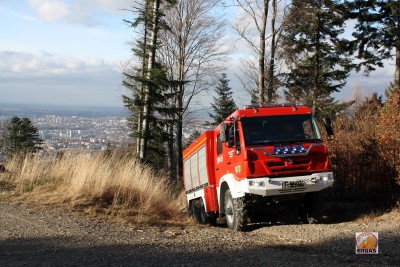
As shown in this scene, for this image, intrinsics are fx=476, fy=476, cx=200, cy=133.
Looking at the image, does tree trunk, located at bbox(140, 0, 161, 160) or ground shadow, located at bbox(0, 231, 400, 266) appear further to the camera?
tree trunk, located at bbox(140, 0, 161, 160)

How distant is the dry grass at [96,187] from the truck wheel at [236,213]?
1642 mm

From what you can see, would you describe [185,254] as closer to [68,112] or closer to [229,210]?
[229,210]

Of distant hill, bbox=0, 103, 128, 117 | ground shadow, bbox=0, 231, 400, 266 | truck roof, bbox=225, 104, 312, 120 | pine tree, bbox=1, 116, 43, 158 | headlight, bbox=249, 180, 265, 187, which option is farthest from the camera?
pine tree, bbox=1, 116, 43, 158

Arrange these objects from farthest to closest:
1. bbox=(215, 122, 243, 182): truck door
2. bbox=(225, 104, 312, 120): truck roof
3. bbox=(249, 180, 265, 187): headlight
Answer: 1. bbox=(225, 104, 312, 120): truck roof
2. bbox=(215, 122, 243, 182): truck door
3. bbox=(249, 180, 265, 187): headlight

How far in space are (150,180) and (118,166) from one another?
1.04 metres

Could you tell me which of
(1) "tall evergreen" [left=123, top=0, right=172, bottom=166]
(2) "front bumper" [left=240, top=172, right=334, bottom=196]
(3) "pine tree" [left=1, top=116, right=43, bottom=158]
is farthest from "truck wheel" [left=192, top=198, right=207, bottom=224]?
(3) "pine tree" [left=1, top=116, right=43, bottom=158]

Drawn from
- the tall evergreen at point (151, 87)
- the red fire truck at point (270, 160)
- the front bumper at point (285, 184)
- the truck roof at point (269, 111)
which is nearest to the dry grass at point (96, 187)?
the red fire truck at point (270, 160)

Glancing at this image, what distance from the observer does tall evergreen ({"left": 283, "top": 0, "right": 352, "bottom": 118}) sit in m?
31.8

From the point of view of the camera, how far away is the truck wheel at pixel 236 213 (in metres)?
11.2

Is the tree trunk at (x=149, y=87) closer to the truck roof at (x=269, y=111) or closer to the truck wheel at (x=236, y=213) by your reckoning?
the truck wheel at (x=236, y=213)

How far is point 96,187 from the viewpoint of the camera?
12383mm

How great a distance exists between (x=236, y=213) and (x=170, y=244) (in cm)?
309

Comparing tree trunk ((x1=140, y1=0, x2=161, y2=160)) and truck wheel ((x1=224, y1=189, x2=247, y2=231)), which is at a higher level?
tree trunk ((x1=140, y1=0, x2=161, y2=160))

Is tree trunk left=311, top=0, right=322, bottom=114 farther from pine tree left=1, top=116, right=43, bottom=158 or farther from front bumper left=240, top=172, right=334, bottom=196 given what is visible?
pine tree left=1, top=116, right=43, bottom=158
